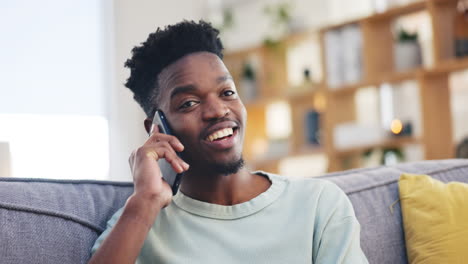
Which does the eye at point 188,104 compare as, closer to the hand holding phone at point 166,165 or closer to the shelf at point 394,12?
the hand holding phone at point 166,165

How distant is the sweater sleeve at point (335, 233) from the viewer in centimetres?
133

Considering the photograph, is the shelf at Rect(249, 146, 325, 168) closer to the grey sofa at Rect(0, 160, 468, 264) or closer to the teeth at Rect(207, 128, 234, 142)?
the grey sofa at Rect(0, 160, 468, 264)

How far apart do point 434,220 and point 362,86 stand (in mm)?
3032

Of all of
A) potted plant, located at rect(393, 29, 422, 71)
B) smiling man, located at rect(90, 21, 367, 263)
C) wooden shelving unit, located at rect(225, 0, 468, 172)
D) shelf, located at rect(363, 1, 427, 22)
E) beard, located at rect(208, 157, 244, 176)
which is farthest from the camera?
potted plant, located at rect(393, 29, 422, 71)

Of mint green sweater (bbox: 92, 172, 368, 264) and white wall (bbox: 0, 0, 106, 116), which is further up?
white wall (bbox: 0, 0, 106, 116)

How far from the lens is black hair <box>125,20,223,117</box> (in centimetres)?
156

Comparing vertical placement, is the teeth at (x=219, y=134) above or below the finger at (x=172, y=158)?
above

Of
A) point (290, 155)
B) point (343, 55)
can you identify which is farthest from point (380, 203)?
point (290, 155)

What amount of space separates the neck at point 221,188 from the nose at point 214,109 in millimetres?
130

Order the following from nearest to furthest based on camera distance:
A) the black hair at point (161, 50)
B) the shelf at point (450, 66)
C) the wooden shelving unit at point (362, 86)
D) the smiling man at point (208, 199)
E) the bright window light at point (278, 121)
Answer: the smiling man at point (208, 199)
the black hair at point (161, 50)
the shelf at point (450, 66)
the wooden shelving unit at point (362, 86)
the bright window light at point (278, 121)

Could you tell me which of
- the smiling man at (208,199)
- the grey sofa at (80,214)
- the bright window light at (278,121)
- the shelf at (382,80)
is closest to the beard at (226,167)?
the smiling man at (208,199)

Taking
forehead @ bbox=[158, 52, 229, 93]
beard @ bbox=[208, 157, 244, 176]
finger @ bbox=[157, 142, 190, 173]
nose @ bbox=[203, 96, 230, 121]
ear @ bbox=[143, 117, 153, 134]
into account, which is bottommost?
beard @ bbox=[208, 157, 244, 176]

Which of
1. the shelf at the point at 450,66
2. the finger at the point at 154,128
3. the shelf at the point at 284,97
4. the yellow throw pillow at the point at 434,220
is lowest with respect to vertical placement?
the yellow throw pillow at the point at 434,220

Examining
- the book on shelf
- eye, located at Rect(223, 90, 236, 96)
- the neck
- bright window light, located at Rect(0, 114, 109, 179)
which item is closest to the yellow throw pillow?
the neck
